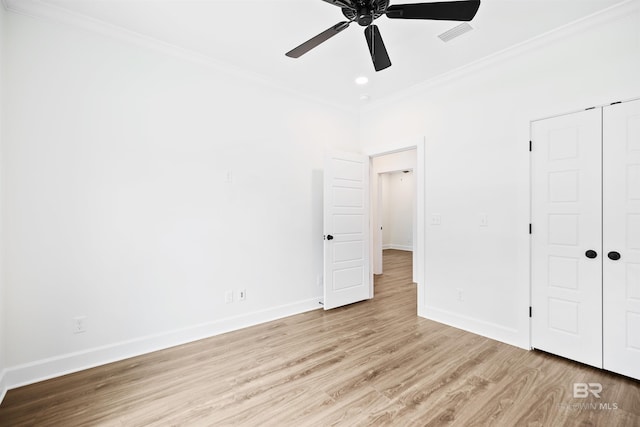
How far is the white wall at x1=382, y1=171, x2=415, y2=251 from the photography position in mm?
9773

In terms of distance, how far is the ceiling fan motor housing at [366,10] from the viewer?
1811mm

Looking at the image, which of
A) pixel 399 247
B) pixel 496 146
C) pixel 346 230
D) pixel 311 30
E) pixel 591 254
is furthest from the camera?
pixel 399 247

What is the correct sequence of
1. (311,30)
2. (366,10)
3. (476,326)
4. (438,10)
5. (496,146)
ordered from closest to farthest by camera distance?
(438,10) < (366,10) < (311,30) < (496,146) < (476,326)

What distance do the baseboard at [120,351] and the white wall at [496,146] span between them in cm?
216

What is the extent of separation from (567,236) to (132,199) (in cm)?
394

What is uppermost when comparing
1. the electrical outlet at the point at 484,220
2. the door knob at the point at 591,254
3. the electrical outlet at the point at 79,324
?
the electrical outlet at the point at 484,220

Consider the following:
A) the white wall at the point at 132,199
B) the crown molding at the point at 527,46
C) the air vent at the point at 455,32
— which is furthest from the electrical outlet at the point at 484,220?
the white wall at the point at 132,199

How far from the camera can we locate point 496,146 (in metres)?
3.05

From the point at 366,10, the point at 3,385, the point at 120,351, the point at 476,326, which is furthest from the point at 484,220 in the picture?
the point at 3,385

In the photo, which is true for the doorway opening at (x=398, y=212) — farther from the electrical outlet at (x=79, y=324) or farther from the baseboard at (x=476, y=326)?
the electrical outlet at (x=79, y=324)

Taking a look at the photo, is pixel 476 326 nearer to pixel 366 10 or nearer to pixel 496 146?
pixel 496 146

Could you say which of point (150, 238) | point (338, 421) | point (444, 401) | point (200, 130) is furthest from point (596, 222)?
point (150, 238)

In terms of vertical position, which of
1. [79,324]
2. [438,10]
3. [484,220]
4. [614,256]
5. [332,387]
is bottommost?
[332,387]

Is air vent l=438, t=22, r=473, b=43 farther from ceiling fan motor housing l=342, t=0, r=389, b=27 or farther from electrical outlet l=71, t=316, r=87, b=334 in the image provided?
electrical outlet l=71, t=316, r=87, b=334
